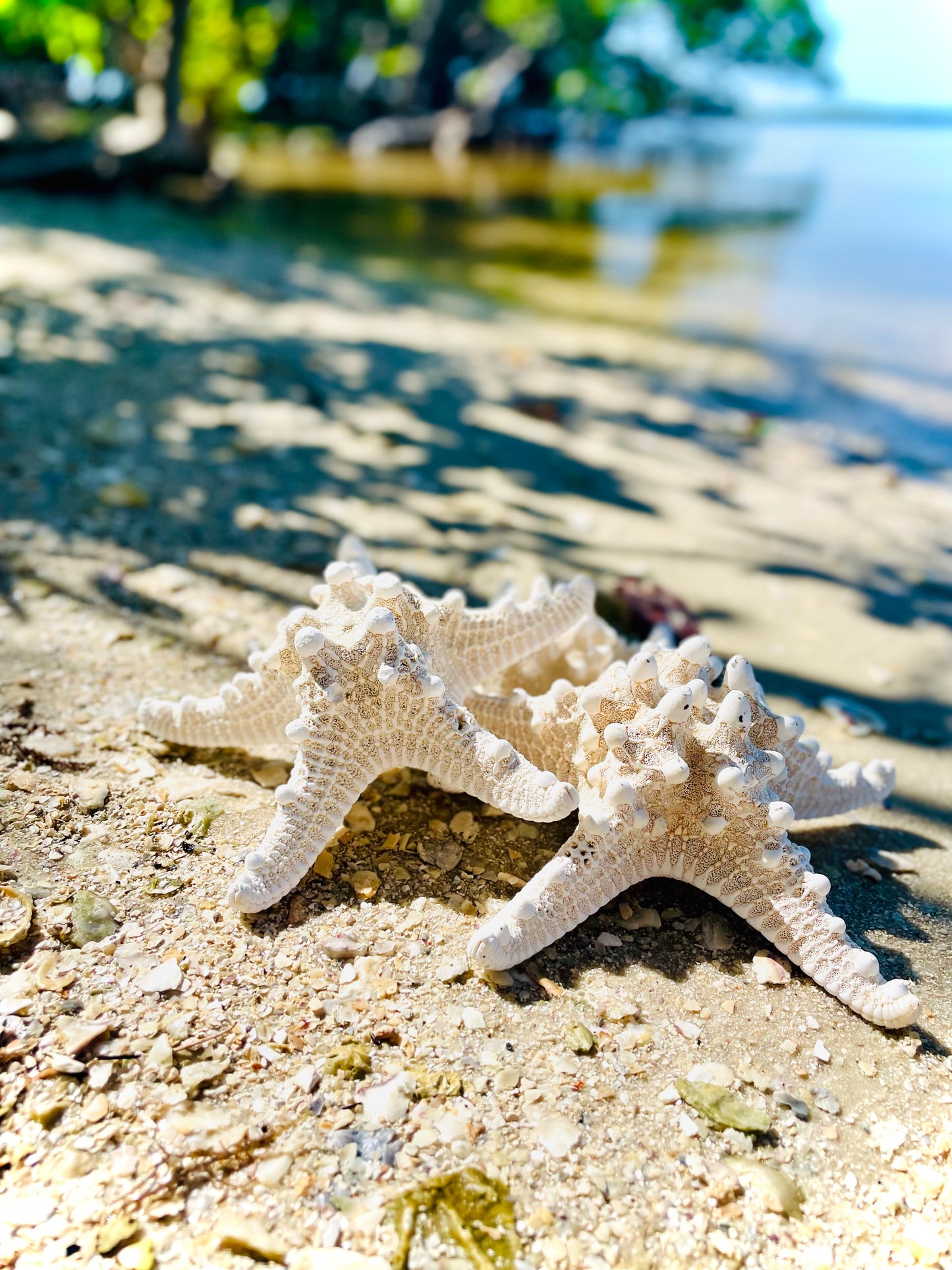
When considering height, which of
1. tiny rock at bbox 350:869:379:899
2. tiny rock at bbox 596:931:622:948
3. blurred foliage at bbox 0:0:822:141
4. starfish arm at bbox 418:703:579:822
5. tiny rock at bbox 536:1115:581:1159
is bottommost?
tiny rock at bbox 536:1115:581:1159

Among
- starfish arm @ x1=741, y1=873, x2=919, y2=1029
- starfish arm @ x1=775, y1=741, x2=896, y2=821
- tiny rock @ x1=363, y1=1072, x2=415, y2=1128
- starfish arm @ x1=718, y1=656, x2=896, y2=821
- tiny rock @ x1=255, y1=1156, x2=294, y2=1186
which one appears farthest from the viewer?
starfish arm @ x1=775, y1=741, x2=896, y2=821

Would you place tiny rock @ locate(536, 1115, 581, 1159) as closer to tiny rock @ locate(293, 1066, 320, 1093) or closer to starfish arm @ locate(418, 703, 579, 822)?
tiny rock @ locate(293, 1066, 320, 1093)

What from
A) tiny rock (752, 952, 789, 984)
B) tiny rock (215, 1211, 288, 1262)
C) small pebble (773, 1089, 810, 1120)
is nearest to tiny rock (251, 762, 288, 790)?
tiny rock (215, 1211, 288, 1262)

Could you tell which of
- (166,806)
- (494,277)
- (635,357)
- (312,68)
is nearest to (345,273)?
(494,277)

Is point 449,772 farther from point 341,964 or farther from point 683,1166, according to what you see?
point 683,1166

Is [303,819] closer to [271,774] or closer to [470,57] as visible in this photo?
[271,774]

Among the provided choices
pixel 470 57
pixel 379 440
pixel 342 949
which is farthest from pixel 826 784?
pixel 470 57

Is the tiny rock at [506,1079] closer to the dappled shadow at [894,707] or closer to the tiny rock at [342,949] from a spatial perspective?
the tiny rock at [342,949]
